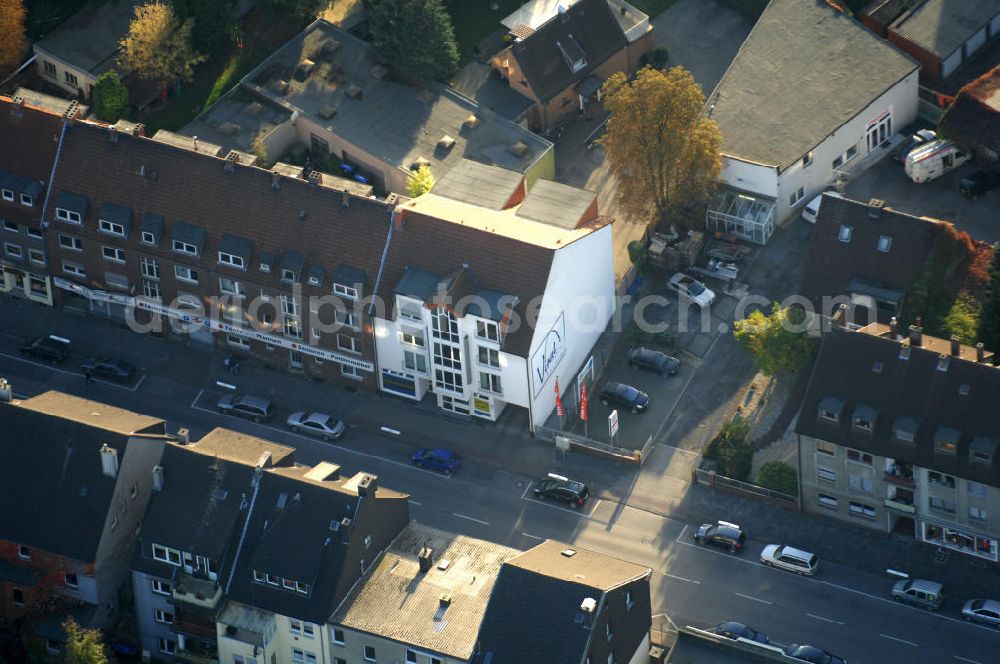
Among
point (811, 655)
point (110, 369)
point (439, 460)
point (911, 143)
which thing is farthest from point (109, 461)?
point (911, 143)

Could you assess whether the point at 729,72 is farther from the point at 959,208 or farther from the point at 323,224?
the point at 323,224

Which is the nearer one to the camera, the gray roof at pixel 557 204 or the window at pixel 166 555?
the window at pixel 166 555

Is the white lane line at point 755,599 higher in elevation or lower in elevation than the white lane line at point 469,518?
lower

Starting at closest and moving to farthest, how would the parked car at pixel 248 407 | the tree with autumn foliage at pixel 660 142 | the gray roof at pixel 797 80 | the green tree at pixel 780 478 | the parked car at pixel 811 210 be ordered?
the green tree at pixel 780 478 < the parked car at pixel 248 407 < the tree with autumn foliage at pixel 660 142 < the parked car at pixel 811 210 < the gray roof at pixel 797 80

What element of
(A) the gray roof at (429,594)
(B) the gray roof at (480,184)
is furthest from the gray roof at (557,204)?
(A) the gray roof at (429,594)

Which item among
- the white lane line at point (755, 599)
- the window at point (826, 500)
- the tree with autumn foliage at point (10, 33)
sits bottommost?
the white lane line at point (755, 599)

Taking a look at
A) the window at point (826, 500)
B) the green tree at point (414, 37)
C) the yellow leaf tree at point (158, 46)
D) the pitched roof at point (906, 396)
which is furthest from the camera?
the green tree at point (414, 37)

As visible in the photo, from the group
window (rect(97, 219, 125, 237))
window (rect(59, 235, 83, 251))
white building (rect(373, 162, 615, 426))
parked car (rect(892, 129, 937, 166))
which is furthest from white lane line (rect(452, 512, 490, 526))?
parked car (rect(892, 129, 937, 166))

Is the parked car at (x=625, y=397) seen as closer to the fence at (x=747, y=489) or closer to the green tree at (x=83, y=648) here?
the fence at (x=747, y=489)
